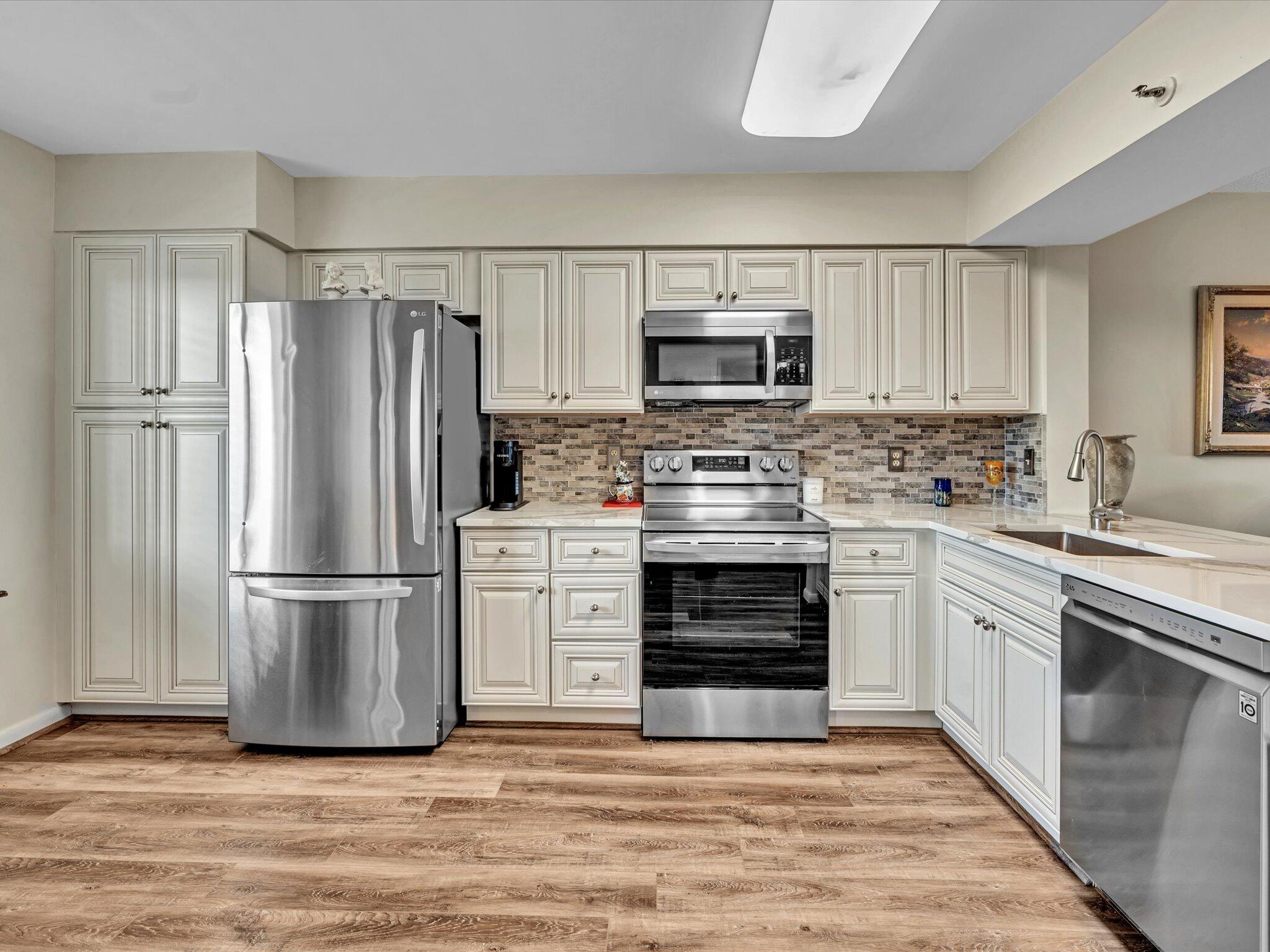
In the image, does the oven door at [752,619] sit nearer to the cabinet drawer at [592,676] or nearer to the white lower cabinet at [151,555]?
the cabinet drawer at [592,676]

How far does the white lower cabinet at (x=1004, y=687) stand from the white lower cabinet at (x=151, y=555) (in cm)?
305

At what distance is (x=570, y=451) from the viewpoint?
3598 mm

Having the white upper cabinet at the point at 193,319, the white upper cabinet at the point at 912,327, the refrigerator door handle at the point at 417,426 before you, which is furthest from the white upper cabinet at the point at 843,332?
the white upper cabinet at the point at 193,319

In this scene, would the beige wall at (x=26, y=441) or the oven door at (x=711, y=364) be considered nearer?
the beige wall at (x=26, y=441)

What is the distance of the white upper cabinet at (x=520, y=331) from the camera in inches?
127

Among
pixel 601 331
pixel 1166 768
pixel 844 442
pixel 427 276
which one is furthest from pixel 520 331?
pixel 1166 768

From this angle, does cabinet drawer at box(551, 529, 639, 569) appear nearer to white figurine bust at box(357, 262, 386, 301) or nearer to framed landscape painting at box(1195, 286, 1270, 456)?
white figurine bust at box(357, 262, 386, 301)

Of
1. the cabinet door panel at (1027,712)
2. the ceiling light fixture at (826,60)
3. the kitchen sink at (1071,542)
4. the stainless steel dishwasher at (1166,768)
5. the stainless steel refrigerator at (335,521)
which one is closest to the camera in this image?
the stainless steel dishwasher at (1166,768)

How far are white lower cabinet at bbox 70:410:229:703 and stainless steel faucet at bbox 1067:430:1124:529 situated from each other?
3393 millimetres

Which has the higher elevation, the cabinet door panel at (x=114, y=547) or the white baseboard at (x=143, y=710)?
the cabinet door panel at (x=114, y=547)

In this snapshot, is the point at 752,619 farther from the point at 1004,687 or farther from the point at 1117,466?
the point at 1117,466

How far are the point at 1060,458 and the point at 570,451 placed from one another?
2.33 meters

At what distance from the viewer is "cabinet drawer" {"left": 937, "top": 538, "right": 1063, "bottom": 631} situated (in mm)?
1984

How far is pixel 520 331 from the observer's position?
3.25m
